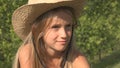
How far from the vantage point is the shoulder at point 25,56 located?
3204 mm

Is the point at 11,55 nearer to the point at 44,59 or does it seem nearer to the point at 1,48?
the point at 1,48

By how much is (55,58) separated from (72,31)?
0.29 meters

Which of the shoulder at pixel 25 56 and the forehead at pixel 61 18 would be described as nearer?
the forehead at pixel 61 18

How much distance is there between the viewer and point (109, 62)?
17234 mm

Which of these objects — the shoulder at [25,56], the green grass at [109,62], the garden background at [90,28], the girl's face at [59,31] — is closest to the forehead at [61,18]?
the girl's face at [59,31]

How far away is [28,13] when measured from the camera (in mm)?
3174

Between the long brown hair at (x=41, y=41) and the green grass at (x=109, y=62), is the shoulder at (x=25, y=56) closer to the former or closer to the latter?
the long brown hair at (x=41, y=41)

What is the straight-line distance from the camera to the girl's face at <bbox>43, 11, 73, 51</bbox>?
307cm

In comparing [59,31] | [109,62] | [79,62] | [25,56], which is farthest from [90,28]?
[59,31]

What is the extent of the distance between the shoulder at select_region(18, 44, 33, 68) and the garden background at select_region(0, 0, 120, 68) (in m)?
7.67

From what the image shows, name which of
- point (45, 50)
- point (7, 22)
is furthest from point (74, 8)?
point (7, 22)

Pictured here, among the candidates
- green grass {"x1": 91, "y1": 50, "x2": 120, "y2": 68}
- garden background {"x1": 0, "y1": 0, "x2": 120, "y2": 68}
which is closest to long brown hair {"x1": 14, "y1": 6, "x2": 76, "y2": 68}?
garden background {"x1": 0, "y1": 0, "x2": 120, "y2": 68}

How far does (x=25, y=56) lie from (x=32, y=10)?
40 cm

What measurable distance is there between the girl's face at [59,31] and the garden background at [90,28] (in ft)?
25.5
